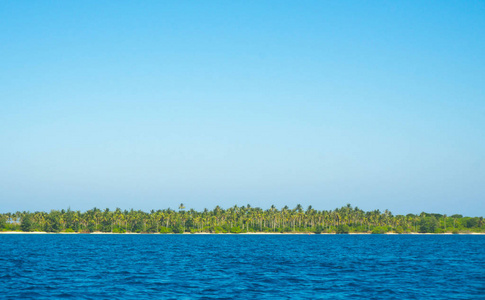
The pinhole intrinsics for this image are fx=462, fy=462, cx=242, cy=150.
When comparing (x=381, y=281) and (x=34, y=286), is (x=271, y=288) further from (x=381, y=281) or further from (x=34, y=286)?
(x=34, y=286)

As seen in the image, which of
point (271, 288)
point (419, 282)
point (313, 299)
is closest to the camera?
point (313, 299)

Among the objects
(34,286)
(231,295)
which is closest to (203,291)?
(231,295)

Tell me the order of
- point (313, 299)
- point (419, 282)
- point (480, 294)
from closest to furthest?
point (313, 299)
point (480, 294)
point (419, 282)

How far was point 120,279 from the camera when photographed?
53.0m

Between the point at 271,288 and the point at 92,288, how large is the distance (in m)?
17.8

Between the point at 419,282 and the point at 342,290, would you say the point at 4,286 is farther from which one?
the point at 419,282

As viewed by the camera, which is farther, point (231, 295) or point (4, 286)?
point (4, 286)

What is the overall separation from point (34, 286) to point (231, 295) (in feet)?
67.5

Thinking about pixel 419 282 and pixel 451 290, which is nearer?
pixel 451 290

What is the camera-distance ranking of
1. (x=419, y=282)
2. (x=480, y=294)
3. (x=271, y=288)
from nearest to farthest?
(x=480, y=294) → (x=271, y=288) → (x=419, y=282)

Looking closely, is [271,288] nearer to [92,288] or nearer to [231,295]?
[231,295]

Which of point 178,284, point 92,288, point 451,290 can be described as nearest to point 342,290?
point 451,290

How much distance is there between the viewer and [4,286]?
151 ft

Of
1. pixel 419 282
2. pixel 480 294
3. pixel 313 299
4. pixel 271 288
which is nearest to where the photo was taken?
pixel 313 299
